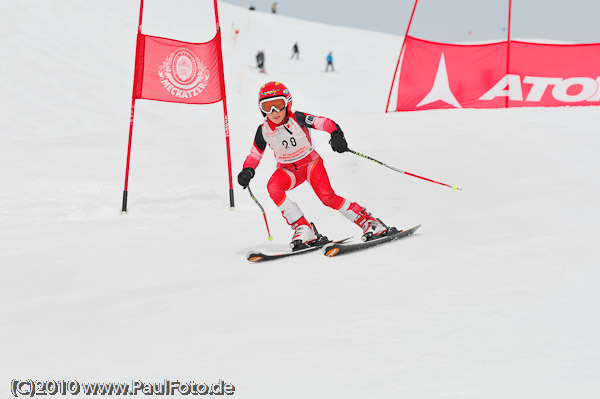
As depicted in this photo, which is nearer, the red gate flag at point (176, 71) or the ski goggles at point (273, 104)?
the ski goggles at point (273, 104)

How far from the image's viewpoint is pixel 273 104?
15.1 feet

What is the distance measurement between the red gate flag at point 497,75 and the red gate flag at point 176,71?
4.89 meters

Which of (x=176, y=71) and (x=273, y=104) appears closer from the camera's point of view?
(x=273, y=104)

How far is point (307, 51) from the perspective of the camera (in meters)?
31.3

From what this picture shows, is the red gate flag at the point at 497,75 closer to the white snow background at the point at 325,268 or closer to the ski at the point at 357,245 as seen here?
the white snow background at the point at 325,268

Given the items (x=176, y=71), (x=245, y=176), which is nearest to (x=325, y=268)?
(x=245, y=176)

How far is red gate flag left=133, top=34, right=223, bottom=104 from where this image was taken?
6852 mm

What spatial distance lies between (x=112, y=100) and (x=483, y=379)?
16.8m

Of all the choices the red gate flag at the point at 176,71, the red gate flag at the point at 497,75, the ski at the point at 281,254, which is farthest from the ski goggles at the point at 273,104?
the red gate flag at the point at 497,75

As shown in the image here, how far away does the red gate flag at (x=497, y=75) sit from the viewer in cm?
1022

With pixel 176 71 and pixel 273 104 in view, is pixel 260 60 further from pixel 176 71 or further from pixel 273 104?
pixel 273 104

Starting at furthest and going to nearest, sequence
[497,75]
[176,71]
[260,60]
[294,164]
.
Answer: [260,60]
[497,75]
[176,71]
[294,164]

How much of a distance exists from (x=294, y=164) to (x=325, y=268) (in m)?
1.30

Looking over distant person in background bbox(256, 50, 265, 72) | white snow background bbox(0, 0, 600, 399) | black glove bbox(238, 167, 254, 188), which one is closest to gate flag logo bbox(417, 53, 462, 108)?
white snow background bbox(0, 0, 600, 399)
